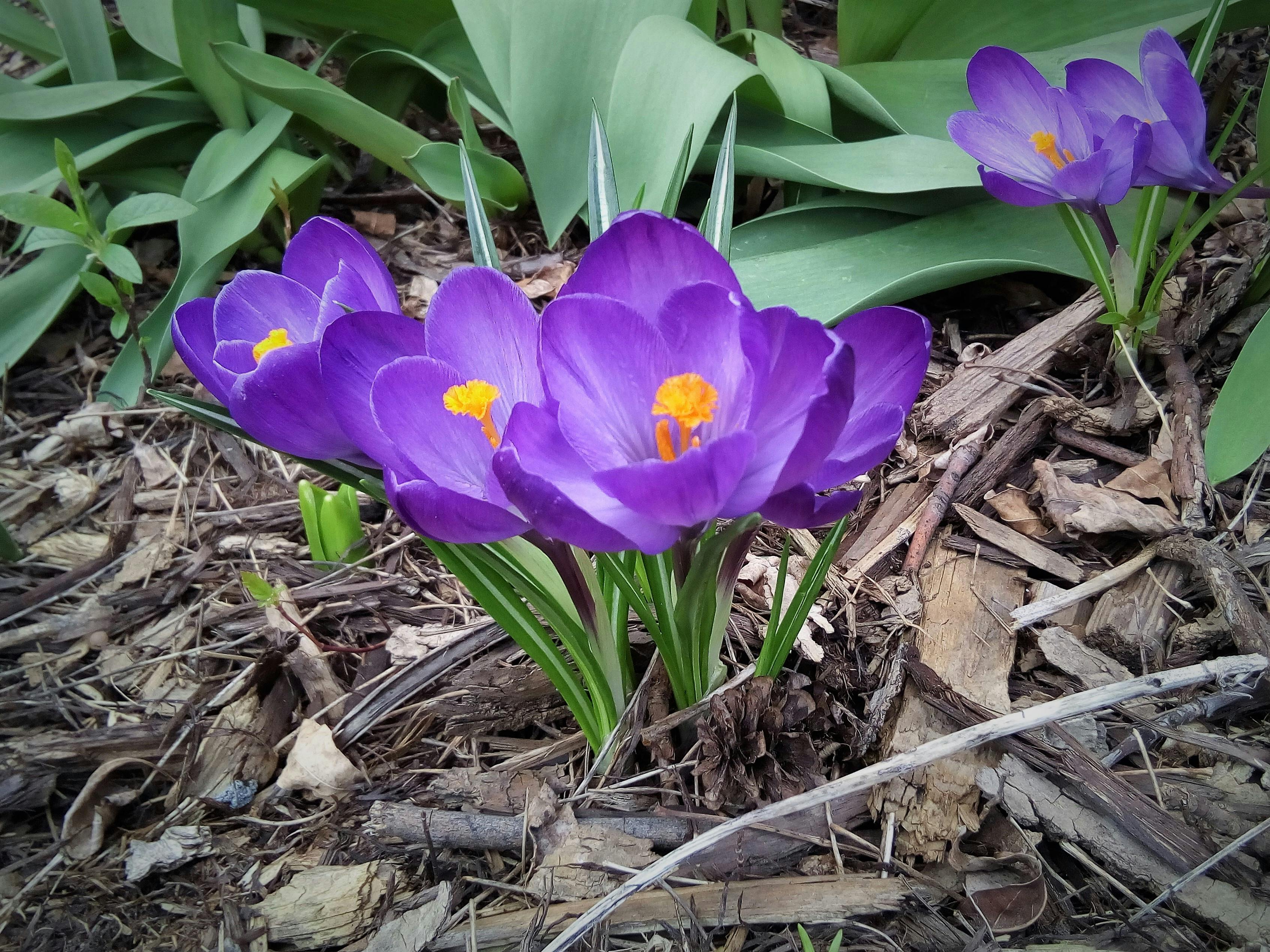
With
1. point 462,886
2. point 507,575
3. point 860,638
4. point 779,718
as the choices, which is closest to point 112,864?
point 462,886

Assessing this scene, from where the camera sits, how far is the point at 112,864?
1053mm

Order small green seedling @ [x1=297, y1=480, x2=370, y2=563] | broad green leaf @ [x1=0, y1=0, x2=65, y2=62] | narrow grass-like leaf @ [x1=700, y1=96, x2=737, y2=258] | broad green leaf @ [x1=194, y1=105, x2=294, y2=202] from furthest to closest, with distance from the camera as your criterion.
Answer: broad green leaf @ [x1=0, y1=0, x2=65, y2=62]
broad green leaf @ [x1=194, y1=105, x2=294, y2=202]
small green seedling @ [x1=297, y1=480, x2=370, y2=563]
narrow grass-like leaf @ [x1=700, y1=96, x2=737, y2=258]

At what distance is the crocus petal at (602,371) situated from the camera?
2.06 feet

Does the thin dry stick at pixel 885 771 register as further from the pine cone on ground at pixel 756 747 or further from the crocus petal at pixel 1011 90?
the crocus petal at pixel 1011 90

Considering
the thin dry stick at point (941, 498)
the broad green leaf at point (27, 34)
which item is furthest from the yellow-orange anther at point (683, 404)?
the broad green leaf at point (27, 34)

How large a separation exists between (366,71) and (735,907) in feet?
6.23

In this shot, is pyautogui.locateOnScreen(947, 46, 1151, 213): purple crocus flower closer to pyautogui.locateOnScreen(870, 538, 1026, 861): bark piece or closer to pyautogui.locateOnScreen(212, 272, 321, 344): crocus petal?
pyautogui.locateOnScreen(870, 538, 1026, 861): bark piece

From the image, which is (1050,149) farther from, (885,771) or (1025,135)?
(885,771)

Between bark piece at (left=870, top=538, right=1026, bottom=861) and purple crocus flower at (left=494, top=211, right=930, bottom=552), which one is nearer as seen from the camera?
purple crocus flower at (left=494, top=211, right=930, bottom=552)

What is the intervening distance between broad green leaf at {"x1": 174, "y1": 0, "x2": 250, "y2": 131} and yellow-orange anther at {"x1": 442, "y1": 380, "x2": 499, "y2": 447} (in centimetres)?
143

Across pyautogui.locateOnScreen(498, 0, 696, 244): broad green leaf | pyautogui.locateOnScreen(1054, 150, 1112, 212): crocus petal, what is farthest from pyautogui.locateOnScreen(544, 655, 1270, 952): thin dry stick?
pyautogui.locateOnScreen(498, 0, 696, 244): broad green leaf

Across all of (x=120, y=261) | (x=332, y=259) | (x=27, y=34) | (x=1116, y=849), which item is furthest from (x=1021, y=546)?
(x=27, y=34)

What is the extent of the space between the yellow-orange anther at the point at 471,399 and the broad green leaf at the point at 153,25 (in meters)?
1.79

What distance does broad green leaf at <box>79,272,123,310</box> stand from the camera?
153 centimetres
